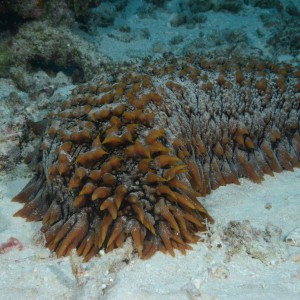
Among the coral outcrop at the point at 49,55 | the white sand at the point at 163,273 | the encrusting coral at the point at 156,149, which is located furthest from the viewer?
the coral outcrop at the point at 49,55

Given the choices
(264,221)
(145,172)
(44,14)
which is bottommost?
(264,221)

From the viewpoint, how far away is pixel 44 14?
5.36m

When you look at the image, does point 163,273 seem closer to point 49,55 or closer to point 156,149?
point 156,149

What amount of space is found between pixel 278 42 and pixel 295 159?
13.4 ft

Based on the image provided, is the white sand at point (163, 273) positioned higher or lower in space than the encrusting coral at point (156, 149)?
lower

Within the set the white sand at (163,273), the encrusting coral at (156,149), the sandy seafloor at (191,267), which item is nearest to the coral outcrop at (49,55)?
the encrusting coral at (156,149)

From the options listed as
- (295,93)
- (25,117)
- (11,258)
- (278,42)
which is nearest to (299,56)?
(278,42)

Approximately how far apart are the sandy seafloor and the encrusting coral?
106mm

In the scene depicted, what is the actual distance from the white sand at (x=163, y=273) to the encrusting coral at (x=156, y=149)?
0.10 m

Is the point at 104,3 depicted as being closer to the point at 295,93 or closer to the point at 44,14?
the point at 44,14

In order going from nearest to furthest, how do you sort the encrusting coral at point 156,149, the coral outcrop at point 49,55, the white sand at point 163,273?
1. the white sand at point 163,273
2. the encrusting coral at point 156,149
3. the coral outcrop at point 49,55

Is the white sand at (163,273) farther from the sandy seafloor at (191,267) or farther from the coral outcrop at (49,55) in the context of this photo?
the coral outcrop at (49,55)

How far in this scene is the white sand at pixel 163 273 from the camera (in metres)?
2.09

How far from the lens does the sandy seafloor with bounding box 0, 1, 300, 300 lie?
2104 millimetres
